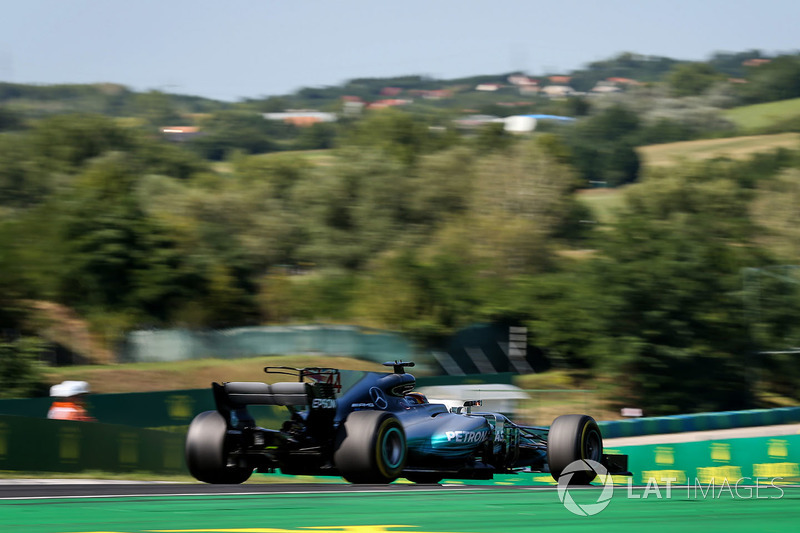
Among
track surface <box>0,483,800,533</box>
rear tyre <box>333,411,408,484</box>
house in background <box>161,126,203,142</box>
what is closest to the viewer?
track surface <box>0,483,800,533</box>

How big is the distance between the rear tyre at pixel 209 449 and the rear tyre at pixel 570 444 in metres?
3.50

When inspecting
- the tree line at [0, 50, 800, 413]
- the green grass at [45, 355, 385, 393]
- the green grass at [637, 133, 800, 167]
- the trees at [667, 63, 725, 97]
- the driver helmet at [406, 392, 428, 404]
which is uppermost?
the trees at [667, 63, 725, 97]

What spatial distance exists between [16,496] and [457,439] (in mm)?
4770

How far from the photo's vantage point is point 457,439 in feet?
36.8

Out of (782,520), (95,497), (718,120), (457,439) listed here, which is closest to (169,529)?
(95,497)

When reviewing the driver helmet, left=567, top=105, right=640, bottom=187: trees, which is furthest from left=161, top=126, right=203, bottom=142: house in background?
the driver helmet

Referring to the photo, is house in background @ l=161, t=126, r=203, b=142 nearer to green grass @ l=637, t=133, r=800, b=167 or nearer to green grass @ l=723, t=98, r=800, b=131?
green grass @ l=637, t=133, r=800, b=167

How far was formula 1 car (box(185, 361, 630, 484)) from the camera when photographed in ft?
33.1

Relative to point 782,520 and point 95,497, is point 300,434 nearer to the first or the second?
point 95,497
